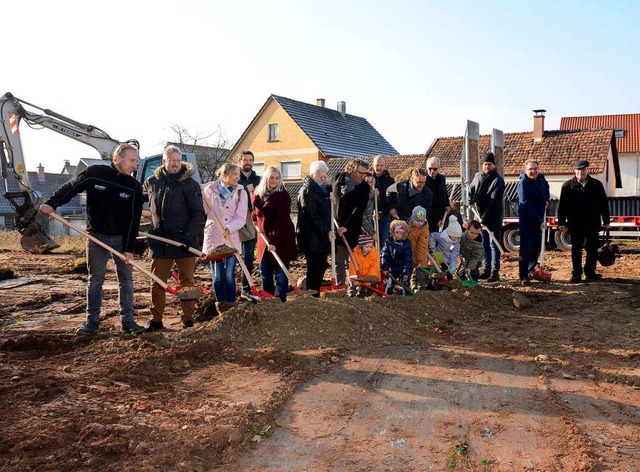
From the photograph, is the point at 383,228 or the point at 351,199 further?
the point at 383,228

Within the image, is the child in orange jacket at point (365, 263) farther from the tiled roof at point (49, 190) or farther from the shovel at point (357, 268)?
the tiled roof at point (49, 190)

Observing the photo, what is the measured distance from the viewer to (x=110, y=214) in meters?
6.42

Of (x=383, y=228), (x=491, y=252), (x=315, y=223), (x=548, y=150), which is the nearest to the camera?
(x=315, y=223)

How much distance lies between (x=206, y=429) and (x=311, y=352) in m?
1.93

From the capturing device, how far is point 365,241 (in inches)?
314

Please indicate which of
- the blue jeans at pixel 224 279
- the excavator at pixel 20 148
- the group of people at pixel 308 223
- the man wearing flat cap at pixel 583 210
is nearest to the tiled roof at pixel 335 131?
the excavator at pixel 20 148

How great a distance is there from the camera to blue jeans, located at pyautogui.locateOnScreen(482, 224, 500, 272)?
10.5 metres

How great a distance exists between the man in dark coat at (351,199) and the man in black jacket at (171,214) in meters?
2.01

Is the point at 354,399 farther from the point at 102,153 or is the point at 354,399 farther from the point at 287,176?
the point at 287,176

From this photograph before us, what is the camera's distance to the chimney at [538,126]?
100ft

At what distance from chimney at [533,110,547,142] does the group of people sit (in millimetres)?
21666

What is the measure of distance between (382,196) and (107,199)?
4222mm

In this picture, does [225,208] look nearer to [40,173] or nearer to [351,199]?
[351,199]

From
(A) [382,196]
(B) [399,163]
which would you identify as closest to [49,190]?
(B) [399,163]
